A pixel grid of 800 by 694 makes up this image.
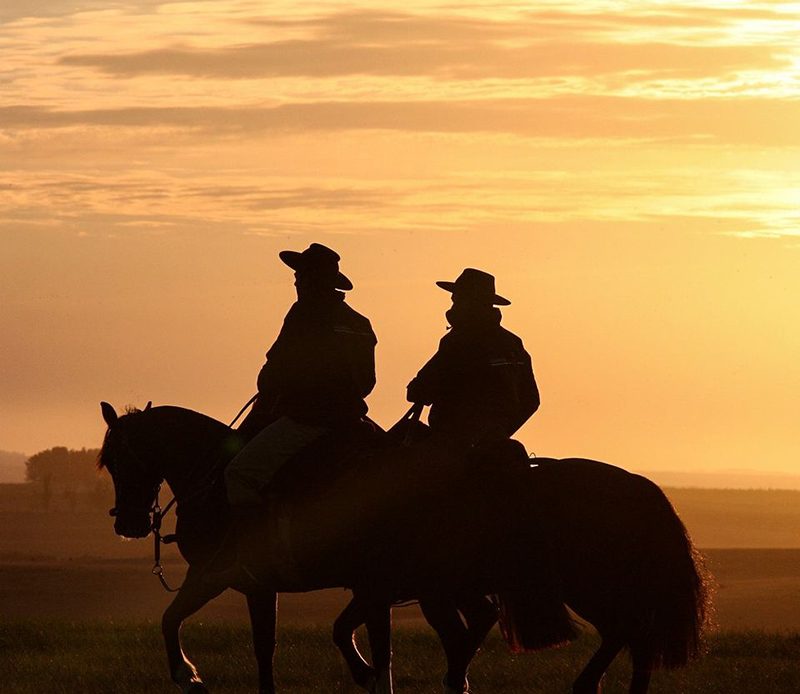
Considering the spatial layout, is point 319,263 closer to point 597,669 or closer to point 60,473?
point 597,669

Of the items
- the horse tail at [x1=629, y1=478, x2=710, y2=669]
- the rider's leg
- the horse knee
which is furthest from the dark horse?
the horse knee

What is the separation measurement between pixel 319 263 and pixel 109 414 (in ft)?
7.40

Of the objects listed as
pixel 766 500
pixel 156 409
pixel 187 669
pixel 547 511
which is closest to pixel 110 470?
pixel 156 409

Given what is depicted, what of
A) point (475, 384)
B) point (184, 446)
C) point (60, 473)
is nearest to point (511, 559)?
point (475, 384)

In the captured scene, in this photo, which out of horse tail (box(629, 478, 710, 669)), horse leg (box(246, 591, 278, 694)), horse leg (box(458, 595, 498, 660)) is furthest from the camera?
horse leg (box(458, 595, 498, 660))

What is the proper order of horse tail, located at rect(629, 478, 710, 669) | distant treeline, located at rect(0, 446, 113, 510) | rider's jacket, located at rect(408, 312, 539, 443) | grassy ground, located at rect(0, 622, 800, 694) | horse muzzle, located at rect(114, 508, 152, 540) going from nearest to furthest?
rider's jacket, located at rect(408, 312, 539, 443), horse tail, located at rect(629, 478, 710, 669), horse muzzle, located at rect(114, 508, 152, 540), grassy ground, located at rect(0, 622, 800, 694), distant treeline, located at rect(0, 446, 113, 510)

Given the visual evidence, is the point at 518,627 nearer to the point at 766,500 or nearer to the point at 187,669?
the point at 187,669

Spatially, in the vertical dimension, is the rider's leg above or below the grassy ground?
above

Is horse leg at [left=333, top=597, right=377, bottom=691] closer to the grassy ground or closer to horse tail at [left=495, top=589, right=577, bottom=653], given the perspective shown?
the grassy ground

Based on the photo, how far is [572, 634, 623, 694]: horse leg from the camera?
41.4 feet

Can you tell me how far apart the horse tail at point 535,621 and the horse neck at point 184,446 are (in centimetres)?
256

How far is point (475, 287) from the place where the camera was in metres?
12.8

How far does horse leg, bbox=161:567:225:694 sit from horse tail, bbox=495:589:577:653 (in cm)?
217

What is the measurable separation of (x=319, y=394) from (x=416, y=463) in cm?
90
